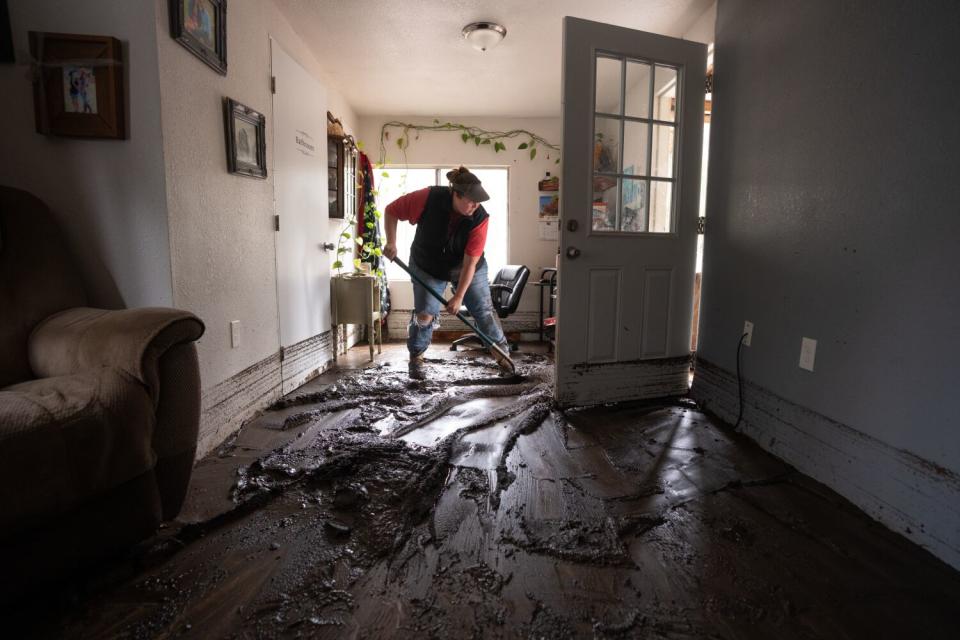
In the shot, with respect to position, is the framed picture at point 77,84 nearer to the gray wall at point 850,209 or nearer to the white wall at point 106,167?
the white wall at point 106,167

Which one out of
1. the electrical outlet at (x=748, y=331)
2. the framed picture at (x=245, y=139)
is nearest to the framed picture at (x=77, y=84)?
the framed picture at (x=245, y=139)

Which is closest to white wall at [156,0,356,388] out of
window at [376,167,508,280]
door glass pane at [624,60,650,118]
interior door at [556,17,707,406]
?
interior door at [556,17,707,406]

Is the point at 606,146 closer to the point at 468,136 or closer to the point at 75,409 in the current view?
the point at 75,409

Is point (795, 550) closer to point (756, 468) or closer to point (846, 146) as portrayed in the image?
point (756, 468)

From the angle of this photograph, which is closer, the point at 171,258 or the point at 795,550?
the point at 795,550

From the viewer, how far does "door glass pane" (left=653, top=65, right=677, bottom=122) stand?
240 centimetres

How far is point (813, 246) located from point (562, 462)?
122 centimetres

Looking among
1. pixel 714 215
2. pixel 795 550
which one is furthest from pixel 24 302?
pixel 714 215

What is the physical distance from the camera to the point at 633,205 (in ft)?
8.09

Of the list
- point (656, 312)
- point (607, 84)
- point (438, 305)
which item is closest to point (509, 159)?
point (438, 305)

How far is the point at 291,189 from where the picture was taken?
2818mm

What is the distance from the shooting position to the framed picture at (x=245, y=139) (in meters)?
2.06

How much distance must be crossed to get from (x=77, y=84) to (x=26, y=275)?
650 millimetres

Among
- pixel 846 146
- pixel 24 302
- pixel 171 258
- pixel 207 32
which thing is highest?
pixel 207 32
